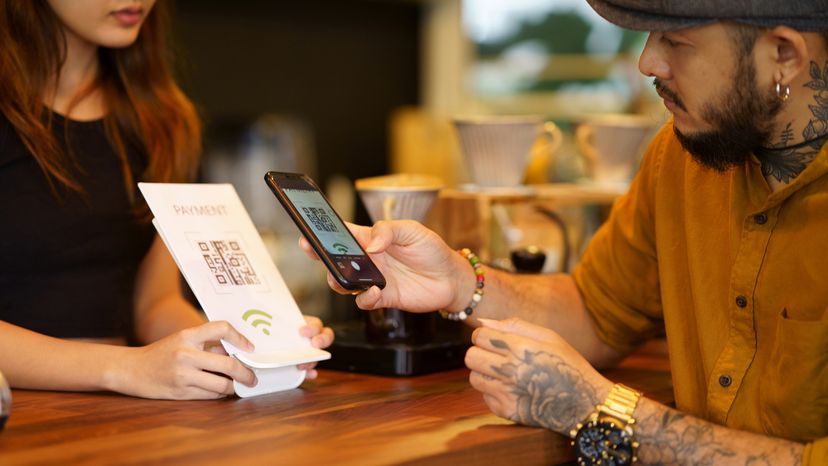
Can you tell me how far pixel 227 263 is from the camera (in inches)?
60.7

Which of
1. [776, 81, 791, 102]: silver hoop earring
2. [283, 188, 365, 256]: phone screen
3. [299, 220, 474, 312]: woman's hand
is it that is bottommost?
[299, 220, 474, 312]: woman's hand

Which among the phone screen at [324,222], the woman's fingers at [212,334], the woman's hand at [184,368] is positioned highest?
the phone screen at [324,222]

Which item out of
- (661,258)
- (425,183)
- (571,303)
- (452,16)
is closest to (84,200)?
(425,183)

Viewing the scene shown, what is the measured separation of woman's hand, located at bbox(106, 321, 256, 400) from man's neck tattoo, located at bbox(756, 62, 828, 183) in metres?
0.73

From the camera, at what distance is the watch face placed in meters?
1.33

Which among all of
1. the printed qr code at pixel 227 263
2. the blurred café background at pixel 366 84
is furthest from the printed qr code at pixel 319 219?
the blurred café background at pixel 366 84

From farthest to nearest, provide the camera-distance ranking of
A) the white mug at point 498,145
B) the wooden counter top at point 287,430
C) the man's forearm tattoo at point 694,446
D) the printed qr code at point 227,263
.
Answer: the white mug at point 498,145, the printed qr code at point 227,263, the man's forearm tattoo at point 694,446, the wooden counter top at point 287,430

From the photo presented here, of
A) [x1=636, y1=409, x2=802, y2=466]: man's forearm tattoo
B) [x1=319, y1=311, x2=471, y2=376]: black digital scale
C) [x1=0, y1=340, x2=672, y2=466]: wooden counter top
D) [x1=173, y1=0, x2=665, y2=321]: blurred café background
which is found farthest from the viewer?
[x1=173, y1=0, x2=665, y2=321]: blurred café background

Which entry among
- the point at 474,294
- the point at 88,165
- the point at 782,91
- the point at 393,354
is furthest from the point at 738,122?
the point at 88,165

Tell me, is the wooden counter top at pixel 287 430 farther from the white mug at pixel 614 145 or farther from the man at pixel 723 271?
the white mug at pixel 614 145

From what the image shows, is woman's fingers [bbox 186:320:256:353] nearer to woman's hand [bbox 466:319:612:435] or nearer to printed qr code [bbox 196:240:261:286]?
printed qr code [bbox 196:240:261:286]

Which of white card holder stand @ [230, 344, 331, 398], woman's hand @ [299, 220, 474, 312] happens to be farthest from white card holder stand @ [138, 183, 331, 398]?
woman's hand @ [299, 220, 474, 312]

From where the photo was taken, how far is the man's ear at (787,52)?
1343 mm

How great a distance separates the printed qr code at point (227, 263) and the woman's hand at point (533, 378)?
35cm
